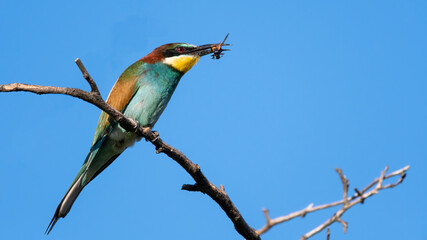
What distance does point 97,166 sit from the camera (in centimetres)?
482

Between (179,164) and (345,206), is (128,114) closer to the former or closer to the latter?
(179,164)

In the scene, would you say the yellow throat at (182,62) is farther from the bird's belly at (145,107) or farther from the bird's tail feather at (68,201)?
the bird's tail feather at (68,201)

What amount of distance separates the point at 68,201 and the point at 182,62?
1.84 meters

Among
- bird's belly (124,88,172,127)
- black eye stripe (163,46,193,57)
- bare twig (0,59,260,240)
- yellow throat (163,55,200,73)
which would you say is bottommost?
bare twig (0,59,260,240)

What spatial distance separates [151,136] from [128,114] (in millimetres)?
784

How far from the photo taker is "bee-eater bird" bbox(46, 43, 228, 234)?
471 cm

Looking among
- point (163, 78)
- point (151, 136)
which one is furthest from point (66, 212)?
point (163, 78)

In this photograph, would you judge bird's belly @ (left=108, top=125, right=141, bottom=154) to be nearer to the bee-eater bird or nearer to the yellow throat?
the bee-eater bird

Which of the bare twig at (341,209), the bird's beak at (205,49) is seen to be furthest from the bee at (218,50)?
the bare twig at (341,209)

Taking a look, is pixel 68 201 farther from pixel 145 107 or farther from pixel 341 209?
pixel 341 209

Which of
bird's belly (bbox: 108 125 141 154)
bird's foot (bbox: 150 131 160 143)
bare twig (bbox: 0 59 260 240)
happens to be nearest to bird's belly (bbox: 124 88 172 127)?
bird's belly (bbox: 108 125 141 154)

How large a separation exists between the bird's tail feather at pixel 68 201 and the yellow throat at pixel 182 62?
148 centimetres

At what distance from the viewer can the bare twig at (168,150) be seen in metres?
3.21

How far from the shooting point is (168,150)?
12.5 feet
